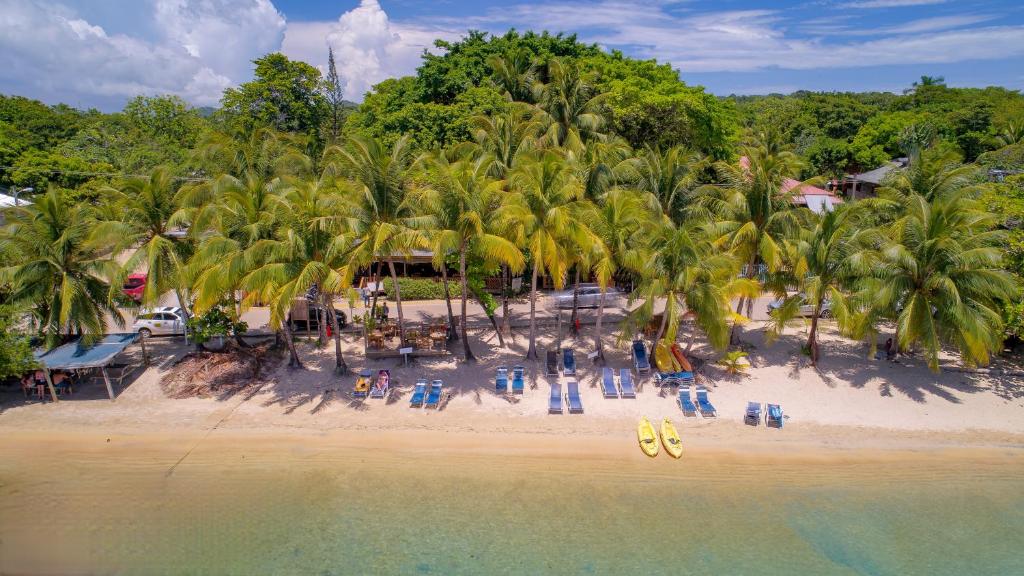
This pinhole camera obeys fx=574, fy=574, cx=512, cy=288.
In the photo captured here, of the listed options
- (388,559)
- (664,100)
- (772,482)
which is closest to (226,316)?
(388,559)

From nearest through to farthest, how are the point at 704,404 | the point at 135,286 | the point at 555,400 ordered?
the point at 704,404
the point at 555,400
the point at 135,286

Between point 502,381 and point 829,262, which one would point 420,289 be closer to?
point 502,381

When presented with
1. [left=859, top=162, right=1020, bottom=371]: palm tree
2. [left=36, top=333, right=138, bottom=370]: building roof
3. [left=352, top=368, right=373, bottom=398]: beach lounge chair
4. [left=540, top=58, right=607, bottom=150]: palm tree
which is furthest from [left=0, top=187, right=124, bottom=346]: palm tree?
[left=859, top=162, right=1020, bottom=371]: palm tree

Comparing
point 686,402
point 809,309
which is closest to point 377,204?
point 686,402

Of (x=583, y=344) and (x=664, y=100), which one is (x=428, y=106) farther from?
(x=583, y=344)

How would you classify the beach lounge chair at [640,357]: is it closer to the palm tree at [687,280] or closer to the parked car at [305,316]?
the palm tree at [687,280]

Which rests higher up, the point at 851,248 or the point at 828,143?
the point at 828,143

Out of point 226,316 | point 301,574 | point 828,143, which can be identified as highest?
point 828,143
